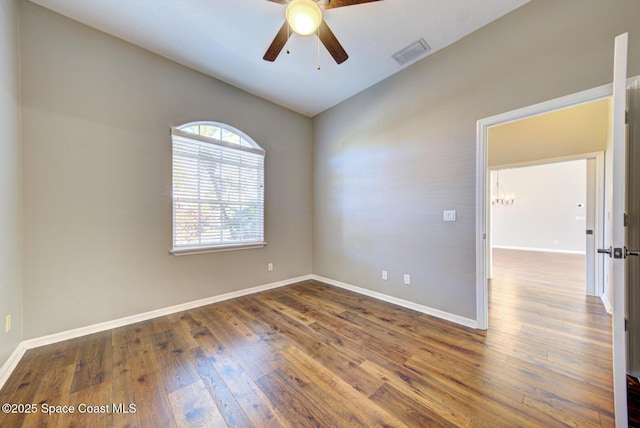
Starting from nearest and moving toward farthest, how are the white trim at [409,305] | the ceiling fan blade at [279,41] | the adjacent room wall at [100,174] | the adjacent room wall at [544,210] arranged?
1. the ceiling fan blade at [279,41]
2. the adjacent room wall at [100,174]
3. the white trim at [409,305]
4. the adjacent room wall at [544,210]

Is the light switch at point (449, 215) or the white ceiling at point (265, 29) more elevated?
the white ceiling at point (265, 29)

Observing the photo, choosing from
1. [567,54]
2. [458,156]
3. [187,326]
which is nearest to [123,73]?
[187,326]

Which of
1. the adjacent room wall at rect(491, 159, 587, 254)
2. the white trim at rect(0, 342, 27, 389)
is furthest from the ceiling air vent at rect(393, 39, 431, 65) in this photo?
the adjacent room wall at rect(491, 159, 587, 254)

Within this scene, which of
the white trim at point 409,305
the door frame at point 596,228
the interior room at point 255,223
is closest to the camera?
the interior room at point 255,223

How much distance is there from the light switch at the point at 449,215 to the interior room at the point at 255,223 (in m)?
0.02

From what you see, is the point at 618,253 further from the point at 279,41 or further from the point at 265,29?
the point at 265,29

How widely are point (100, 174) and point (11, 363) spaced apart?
1687 millimetres

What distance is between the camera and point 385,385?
1.63m

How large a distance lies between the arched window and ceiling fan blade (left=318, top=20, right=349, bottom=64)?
6.35 ft

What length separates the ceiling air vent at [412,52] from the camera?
8.55ft

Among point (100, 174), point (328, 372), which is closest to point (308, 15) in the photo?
point (100, 174)

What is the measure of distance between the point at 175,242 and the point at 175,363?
1.46m

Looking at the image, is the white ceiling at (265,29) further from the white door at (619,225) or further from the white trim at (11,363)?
the white trim at (11,363)

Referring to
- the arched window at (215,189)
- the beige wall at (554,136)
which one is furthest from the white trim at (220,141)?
the beige wall at (554,136)
